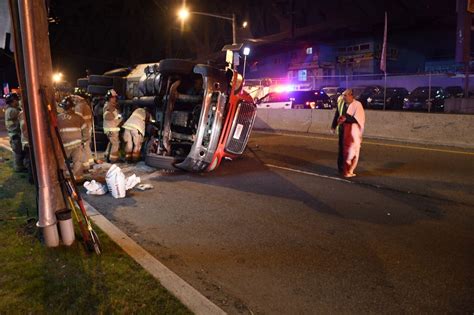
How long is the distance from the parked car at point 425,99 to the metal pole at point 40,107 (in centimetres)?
2337

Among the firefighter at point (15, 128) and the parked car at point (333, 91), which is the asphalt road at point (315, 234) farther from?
the parked car at point (333, 91)

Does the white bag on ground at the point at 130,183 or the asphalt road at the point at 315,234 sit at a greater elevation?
the white bag on ground at the point at 130,183

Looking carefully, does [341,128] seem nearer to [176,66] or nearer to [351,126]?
[351,126]

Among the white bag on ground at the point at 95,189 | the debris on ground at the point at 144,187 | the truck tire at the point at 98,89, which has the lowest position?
the debris on ground at the point at 144,187

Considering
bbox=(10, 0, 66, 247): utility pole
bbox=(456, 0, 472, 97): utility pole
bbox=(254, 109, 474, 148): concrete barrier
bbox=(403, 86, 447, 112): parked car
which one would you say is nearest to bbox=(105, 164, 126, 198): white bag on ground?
bbox=(10, 0, 66, 247): utility pole

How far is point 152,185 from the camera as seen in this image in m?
7.85

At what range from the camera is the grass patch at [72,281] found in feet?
11.1

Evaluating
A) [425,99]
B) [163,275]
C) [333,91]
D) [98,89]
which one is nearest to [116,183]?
[163,275]

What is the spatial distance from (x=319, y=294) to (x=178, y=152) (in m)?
6.10

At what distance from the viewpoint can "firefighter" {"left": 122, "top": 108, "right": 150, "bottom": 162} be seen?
974 centimetres

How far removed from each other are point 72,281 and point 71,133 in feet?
14.7

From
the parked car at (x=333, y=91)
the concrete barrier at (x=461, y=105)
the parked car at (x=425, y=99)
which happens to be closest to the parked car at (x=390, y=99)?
the parked car at (x=425, y=99)

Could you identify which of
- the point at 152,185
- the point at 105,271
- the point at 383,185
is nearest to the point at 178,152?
the point at 152,185

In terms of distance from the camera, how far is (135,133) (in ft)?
32.4
